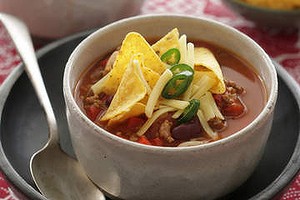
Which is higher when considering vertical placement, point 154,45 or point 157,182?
point 154,45

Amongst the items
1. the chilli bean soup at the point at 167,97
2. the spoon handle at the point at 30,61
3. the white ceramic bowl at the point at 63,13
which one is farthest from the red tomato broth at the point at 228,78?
the white ceramic bowl at the point at 63,13

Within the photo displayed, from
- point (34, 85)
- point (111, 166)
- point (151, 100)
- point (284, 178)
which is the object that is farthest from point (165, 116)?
point (34, 85)

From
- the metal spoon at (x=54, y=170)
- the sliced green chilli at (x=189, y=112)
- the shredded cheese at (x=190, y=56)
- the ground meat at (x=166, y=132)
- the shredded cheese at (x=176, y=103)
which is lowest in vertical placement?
the metal spoon at (x=54, y=170)

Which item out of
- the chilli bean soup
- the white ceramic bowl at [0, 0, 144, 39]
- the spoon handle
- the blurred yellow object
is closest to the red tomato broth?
the chilli bean soup

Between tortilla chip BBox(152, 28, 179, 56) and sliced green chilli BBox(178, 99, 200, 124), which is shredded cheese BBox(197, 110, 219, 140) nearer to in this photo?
sliced green chilli BBox(178, 99, 200, 124)

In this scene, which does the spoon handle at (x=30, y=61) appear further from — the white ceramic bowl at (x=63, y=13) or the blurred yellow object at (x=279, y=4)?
the blurred yellow object at (x=279, y=4)

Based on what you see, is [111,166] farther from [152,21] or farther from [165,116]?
[152,21]

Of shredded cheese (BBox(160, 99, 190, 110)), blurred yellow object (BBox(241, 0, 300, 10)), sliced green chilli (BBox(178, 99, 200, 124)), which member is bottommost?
blurred yellow object (BBox(241, 0, 300, 10))
